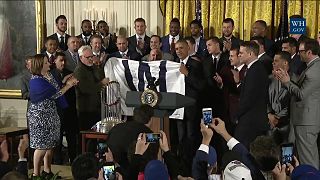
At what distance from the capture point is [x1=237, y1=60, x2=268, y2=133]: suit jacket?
6.29 metres

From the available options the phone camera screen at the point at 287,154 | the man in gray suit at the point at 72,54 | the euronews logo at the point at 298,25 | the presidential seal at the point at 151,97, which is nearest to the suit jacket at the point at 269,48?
the euronews logo at the point at 298,25

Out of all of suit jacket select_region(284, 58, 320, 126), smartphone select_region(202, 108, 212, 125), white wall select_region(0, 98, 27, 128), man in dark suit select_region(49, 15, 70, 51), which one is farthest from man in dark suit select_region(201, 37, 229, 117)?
white wall select_region(0, 98, 27, 128)

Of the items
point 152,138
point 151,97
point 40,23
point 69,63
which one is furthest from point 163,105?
point 40,23

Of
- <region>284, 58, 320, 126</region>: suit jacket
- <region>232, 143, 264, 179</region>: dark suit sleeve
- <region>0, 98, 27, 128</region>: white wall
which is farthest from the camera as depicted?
<region>0, 98, 27, 128</region>: white wall

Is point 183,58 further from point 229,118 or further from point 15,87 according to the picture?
A: point 15,87

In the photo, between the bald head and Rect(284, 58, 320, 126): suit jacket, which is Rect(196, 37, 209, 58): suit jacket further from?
Rect(284, 58, 320, 126): suit jacket

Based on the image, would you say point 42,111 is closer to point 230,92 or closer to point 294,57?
point 230,92

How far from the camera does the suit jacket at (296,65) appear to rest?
7.20 meters

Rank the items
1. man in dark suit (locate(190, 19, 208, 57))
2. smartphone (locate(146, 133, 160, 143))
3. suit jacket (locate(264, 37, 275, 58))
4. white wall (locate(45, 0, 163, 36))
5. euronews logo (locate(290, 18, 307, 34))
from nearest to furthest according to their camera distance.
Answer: smartphone (locate(146, 133, 160, 143))
euronews logo (locate(290, 18, 307, 34))
suit jacket (locate(264, 37, 275, 58))
man in dark suit (locate(190, 19, 208, 57))
white wall (locate(45, 0, 163, 36))

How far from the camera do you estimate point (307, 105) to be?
22.1ft

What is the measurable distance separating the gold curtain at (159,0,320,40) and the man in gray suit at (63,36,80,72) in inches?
75.8

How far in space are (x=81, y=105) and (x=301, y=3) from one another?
3.72 m

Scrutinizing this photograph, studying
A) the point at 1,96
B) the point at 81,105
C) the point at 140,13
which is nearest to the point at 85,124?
the point at 81,105

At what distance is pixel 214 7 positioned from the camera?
959 centimetres
